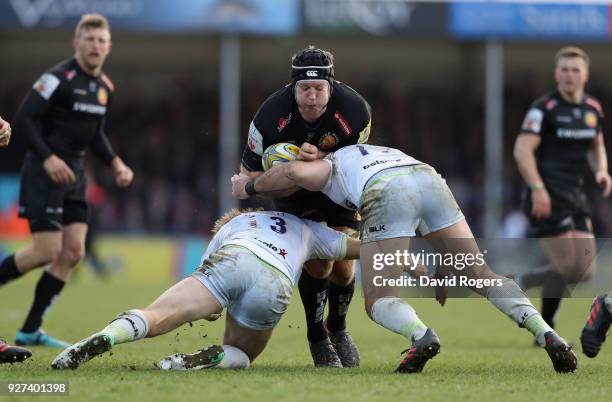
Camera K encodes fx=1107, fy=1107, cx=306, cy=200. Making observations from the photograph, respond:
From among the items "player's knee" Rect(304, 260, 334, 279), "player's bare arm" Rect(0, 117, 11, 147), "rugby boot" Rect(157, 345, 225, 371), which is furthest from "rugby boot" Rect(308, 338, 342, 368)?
"player's bare arm" Rect(0, 117, 11, 147)

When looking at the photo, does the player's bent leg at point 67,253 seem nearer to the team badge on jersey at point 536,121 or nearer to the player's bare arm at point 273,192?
the player's bare arm at point 273,192

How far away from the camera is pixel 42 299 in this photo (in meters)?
8.31

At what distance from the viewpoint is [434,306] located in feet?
42.0

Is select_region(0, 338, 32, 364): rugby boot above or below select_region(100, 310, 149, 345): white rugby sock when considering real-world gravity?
below

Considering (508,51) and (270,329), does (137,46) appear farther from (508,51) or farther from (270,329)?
(270,329)

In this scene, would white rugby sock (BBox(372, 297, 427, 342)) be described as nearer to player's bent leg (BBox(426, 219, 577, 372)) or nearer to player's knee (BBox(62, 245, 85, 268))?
player's bent leg (BBox(426, 219, 577, 372))

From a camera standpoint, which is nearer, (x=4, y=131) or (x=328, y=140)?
(x=4, y=131)

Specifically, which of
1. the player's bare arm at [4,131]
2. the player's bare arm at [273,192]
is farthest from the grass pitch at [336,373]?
the player's bare arm at [4,131]

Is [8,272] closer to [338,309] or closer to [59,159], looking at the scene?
[59,159]

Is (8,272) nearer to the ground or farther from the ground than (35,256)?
nearer to the ground

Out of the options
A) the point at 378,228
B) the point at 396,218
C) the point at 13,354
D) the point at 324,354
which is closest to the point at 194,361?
the point at 13,354

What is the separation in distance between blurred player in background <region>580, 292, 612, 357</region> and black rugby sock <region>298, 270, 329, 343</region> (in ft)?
5.23

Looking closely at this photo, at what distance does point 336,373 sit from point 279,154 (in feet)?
4.39

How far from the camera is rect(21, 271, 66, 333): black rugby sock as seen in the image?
26.7 feet
